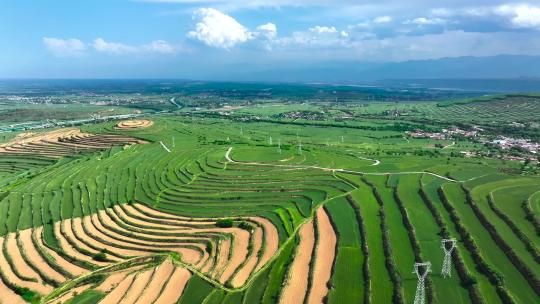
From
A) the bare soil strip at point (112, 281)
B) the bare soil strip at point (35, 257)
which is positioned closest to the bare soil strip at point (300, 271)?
the bare soil strip at point (112, 281)

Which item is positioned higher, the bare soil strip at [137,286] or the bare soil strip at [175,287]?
the bare soil strip at [175,287]

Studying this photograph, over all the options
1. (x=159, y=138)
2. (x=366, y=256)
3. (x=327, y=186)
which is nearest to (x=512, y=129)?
(x=327, y=186)

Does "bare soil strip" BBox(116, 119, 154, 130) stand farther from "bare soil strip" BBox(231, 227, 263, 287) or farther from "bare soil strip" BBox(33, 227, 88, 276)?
"bare soil strip" BBox(231, 227, 263, 287)

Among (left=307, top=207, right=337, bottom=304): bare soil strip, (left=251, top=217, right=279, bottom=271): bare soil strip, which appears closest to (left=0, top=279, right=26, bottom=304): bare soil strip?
(left=251, top=217, right=279, bottom=271): bare soil strip

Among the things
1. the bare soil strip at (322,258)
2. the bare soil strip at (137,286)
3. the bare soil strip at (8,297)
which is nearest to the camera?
the bare soil strip at (322,258)

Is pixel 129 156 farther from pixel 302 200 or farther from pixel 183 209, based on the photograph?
pixel 302 200

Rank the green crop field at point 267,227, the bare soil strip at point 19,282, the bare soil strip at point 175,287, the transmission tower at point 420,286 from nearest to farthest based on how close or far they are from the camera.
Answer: the transmission tower at point 420,286
the bare soil strip at point 175,287
the green crop field at point 267,227
the bare soil strip at point 19,282

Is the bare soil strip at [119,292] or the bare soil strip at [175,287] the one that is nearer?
the bare soil strip at [175,287]

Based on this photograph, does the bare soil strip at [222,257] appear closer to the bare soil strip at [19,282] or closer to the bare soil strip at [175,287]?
the bare soil strip at [175,287]
